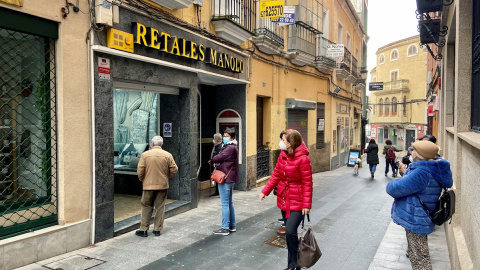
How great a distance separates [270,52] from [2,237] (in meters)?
9.00

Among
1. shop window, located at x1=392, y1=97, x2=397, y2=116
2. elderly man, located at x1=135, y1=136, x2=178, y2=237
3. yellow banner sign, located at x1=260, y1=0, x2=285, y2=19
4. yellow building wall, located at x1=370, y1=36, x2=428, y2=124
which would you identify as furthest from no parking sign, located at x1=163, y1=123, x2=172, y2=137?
shop window, located at x1=392, y1=97, x2=397, y2=116

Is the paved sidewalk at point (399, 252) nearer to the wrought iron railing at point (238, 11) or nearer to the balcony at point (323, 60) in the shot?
the wrought iron railing at point (238, 11)

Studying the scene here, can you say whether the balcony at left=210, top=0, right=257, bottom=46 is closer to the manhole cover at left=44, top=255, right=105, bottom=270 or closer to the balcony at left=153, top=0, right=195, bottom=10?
the balcony at left=153, top=0, right=195, bottom=10

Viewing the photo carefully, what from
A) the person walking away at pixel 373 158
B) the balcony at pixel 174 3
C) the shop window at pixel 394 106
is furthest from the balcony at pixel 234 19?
the shop window at pixel 394 106

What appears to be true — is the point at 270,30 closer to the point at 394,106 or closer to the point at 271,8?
the point at 271,8

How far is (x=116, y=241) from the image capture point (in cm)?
566

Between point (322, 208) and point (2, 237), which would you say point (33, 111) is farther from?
point (322, 208)

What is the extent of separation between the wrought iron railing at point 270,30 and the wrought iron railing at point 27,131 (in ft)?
23.0

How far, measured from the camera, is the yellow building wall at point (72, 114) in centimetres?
499

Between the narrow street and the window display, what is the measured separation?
202 centimetres

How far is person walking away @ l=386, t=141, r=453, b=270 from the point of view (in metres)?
3.72

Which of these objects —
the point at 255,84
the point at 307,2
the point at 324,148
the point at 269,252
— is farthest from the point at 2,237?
the point at 324,148

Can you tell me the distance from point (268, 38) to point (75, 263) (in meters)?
Answer: 8.25

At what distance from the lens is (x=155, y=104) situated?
832 cm
